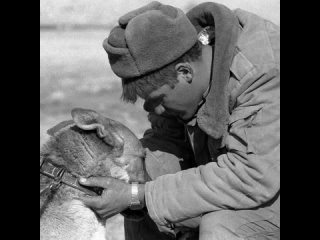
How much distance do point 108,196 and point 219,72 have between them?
98 cm

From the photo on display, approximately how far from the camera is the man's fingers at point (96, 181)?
3920mm

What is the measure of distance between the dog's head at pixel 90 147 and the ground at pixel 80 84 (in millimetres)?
1839

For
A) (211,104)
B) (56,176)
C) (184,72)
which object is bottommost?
(56,176)

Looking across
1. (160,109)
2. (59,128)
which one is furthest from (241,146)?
(59,128)

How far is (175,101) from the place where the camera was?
13.3 feet

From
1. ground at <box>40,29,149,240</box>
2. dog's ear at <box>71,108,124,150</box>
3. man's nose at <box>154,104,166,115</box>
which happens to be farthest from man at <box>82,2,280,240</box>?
ground at <box>40,29,149,240</box>

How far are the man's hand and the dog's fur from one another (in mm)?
66

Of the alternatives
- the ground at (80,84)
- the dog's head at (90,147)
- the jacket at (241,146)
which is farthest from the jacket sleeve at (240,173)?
the ground at (80,84)

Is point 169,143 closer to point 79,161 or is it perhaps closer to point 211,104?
point 211,104

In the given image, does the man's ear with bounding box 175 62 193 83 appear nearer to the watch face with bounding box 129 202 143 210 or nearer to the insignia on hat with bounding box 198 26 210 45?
the insignia on hat with bounding box 198 26 210 45
